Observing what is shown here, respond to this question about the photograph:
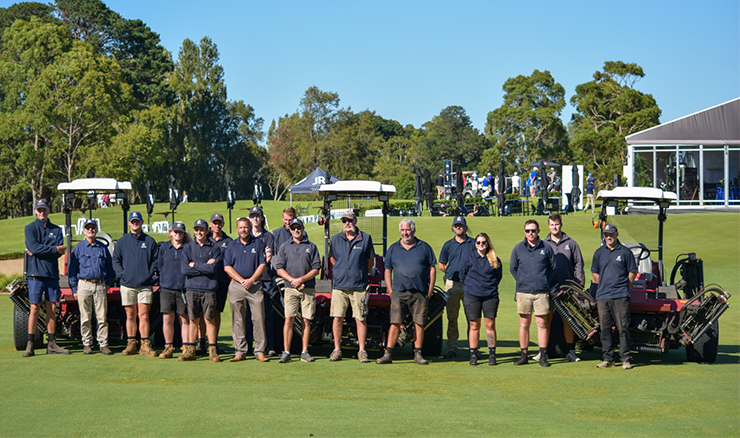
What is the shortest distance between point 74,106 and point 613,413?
154ft

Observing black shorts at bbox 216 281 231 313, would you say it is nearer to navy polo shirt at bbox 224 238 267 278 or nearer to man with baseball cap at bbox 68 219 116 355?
navy polo shirt at bbox 224 238 267 278

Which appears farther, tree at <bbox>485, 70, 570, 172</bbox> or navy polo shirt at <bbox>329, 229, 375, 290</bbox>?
tree at <bbox>485, 70, 570, 172</bbox>

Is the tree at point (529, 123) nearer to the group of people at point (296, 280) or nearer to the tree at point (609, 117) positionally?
the tree at point (609, 117)

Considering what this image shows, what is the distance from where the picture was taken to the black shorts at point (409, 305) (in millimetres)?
9742

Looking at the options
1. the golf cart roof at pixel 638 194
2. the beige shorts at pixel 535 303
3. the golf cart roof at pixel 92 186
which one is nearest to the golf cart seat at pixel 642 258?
the golf cart roof at pixel 638 194

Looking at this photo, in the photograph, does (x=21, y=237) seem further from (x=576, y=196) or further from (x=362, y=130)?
(x=362, y=130)

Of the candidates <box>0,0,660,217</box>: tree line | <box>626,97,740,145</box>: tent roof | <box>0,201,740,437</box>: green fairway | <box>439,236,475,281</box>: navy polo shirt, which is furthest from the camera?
<box>0,0,660,217</box>: tree line

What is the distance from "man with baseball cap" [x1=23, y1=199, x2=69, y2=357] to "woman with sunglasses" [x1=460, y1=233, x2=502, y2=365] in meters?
5.20

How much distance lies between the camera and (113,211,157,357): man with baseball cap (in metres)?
10.2

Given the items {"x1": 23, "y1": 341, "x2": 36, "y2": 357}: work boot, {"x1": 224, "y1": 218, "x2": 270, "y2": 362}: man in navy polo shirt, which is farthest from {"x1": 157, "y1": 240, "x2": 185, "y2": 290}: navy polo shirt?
{"x1": 23, "y1": 341, "x2": 36, "y2": 357}: work boot

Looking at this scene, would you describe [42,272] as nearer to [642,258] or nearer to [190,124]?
[642,258]

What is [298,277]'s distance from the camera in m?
9.87

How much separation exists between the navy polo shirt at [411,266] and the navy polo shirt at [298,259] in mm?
943

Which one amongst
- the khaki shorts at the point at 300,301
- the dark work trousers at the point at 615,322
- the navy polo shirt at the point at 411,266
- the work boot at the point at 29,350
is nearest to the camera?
the dark work trousers at the point at 615,322
